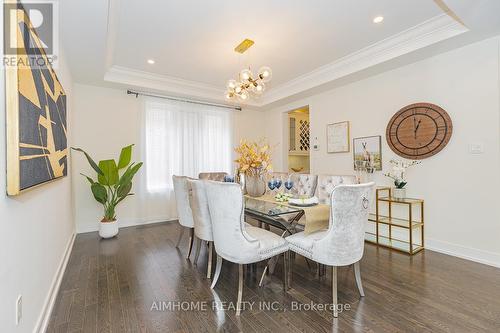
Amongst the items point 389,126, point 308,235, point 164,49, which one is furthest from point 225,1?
point 389,126

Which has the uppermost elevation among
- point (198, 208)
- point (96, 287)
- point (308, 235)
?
point (198, 208)

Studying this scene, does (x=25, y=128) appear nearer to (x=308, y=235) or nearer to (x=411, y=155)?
(x=308, y=235)

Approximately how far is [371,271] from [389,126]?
2.18 m

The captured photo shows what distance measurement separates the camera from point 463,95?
282 cm

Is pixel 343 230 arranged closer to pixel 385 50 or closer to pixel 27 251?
pixel 27 251

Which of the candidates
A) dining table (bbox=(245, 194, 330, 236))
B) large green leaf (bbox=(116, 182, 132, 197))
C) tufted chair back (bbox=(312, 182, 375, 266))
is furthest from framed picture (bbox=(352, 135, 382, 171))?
large green leaf (bbox=(116, 182, 132, 197))

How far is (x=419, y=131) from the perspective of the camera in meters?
3.17

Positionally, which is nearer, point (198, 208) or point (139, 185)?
point (198, 208)

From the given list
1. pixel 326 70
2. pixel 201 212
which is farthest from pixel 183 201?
pixel 326 70

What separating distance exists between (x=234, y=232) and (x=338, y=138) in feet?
10.4

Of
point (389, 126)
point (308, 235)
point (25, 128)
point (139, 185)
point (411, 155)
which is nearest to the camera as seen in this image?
point (25, 128)

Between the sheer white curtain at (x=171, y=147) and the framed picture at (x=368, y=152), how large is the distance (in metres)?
2.87

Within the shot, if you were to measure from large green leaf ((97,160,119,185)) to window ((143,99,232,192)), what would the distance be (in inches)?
35.1

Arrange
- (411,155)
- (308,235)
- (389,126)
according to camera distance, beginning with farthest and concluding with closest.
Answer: (389,126)
(411,155)
(308,235)
